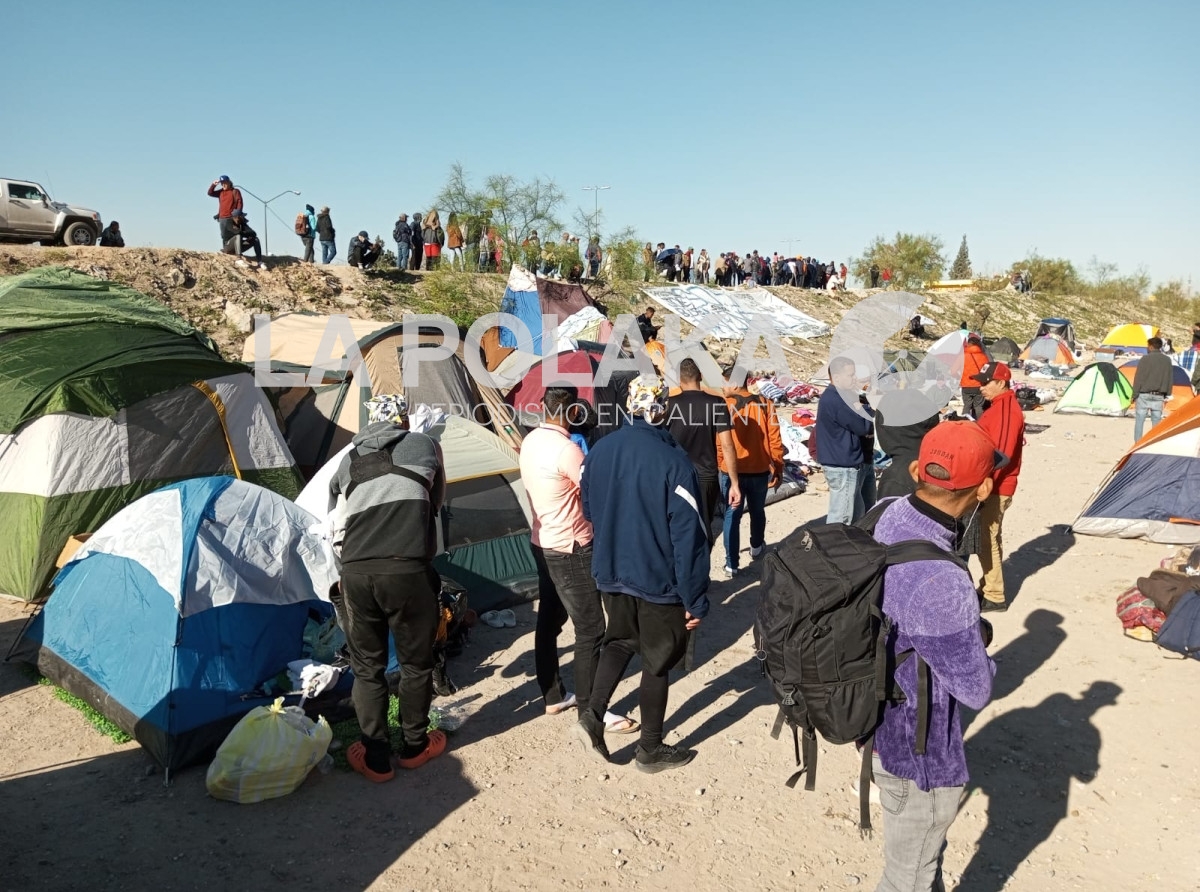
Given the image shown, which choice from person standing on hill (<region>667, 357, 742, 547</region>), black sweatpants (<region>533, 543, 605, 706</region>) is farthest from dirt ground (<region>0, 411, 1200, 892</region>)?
person standing on hill (<region>667, 357, 742, 547</region>)

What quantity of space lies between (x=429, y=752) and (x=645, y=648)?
128cm

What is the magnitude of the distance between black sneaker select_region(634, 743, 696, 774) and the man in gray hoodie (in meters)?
1.09

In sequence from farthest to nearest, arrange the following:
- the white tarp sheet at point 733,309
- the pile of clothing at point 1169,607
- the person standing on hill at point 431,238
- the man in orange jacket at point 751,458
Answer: the white tarp sheet at point 733,309 < the person standing on hill at point 431,238 < the man in orange jacket at point 751,458 < the pile of clothing at point 1169,607

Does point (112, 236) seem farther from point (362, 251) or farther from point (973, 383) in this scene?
point (973, 383)

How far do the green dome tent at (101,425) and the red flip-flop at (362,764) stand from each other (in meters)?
3.49

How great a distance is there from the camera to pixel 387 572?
3.68 metres

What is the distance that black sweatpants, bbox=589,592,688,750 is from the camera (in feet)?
12.4

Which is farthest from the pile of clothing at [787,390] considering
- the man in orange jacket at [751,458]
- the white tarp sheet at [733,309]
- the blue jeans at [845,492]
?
the blue jeans at [845,492]

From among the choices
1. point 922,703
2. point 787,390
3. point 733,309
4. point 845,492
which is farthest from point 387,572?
point 733,309

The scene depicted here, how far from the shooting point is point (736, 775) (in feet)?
13.6

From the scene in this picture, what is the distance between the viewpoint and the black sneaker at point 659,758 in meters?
4.12

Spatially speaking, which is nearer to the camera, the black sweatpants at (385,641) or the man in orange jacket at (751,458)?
the black sweatpants at (385,641)

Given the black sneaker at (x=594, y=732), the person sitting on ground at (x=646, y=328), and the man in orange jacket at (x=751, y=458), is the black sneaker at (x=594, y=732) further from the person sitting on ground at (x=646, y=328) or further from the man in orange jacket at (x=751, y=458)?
the person sitting on ground at (x=646, y=328)

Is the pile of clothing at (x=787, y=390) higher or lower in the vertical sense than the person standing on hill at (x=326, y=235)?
lower
